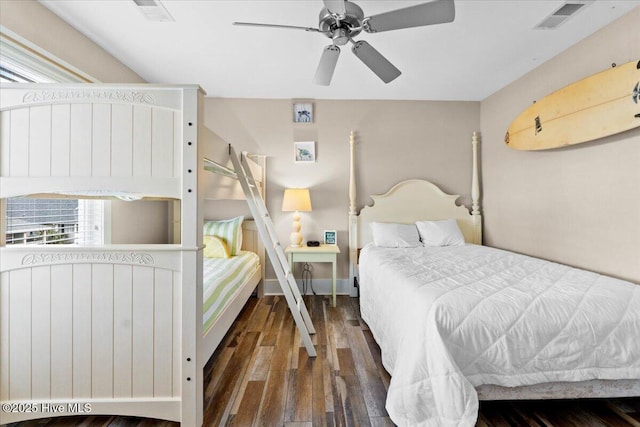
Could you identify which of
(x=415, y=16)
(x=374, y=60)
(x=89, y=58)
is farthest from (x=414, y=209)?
(x=89, y=58)

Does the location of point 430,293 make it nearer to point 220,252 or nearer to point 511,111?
point 220,252

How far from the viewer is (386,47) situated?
2543 millimetres

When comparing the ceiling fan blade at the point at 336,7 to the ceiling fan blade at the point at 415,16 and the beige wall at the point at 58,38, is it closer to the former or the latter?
the ceiling fan blade at the point at 415,16

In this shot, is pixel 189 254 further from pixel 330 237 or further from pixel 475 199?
pixel 475 199

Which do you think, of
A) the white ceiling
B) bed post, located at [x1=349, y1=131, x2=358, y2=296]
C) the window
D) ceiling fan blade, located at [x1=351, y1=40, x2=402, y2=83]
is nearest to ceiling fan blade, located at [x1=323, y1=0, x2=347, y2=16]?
ceiling fan blade, located at [x1=351, y1=40, x2=402, y2=83]

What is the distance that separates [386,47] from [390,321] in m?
2.18

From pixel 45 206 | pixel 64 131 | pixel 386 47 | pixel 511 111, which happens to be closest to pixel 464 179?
pixel 511 111

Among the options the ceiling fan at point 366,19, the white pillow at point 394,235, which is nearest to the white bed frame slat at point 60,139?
the ceiling fan at point 366,19

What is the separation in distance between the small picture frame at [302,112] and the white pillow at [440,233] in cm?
188

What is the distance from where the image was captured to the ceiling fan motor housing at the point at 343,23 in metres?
1.73

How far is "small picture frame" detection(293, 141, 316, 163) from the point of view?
12.4 feet

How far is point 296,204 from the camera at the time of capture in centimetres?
347

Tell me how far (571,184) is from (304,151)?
2.70 metres

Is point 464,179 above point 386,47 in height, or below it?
below
